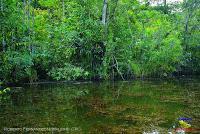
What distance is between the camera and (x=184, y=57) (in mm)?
39719

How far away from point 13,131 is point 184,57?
3150 centimetres

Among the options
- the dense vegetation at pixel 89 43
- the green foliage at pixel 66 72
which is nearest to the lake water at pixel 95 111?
the dense vegetation at pixel 89 43

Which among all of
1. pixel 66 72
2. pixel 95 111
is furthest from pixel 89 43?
pixel 95 111

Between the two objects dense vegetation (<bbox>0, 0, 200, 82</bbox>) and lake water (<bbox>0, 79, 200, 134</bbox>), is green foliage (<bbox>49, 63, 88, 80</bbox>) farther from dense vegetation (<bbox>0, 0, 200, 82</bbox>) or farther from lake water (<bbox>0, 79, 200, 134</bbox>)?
lake water (<bbox>0, 79, 200, 134</bbox>)

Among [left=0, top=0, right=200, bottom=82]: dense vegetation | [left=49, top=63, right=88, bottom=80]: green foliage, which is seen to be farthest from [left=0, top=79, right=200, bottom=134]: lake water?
[left=49, top=63, right=88, bottom=80]: green foliage

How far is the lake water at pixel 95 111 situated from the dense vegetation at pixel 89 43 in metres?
4.37

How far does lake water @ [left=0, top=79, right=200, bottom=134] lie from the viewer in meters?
11.8

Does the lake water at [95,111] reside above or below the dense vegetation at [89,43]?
below

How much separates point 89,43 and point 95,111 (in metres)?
15.0

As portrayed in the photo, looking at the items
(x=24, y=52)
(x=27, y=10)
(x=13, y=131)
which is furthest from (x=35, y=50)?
(x=13, y=131)

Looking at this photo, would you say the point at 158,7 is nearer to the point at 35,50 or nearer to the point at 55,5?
the point at 55,5

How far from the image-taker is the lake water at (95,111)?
11797 mm

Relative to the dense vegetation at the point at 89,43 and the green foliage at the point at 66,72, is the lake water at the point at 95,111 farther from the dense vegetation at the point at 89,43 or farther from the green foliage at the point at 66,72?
the green foliage at the point at 66,72

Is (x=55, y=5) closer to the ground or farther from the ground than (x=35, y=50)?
farther from the ground
